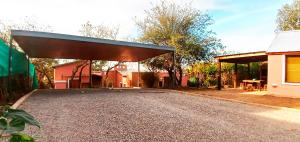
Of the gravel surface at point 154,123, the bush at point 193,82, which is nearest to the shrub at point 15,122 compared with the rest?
the gravel surface at point 154,123

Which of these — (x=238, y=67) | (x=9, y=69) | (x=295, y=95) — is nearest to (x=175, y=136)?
(x=9, y=69)

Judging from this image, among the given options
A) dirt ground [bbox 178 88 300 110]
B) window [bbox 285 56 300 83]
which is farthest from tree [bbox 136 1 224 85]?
window [bbox 285 56 300 83]

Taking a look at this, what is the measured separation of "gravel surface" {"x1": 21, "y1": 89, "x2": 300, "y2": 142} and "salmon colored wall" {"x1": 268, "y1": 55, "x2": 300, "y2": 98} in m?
5.21

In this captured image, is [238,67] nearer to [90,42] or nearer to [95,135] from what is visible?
[90,42]

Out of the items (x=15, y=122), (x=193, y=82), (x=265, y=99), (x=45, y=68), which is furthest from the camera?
(x=45, y=68)

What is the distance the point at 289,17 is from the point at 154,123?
2851cm

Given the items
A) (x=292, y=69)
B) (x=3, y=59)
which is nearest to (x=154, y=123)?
(x=3, y=59)

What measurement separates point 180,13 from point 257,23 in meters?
8.79

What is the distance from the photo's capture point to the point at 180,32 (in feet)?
80.5

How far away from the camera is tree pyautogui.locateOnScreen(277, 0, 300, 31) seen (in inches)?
1208

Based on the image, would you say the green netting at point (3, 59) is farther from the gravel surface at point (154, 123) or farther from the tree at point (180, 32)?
the tree at point (180, 32)

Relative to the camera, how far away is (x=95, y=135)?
6.12m

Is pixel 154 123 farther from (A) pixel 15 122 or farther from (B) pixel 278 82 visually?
(B) pixel 278 82

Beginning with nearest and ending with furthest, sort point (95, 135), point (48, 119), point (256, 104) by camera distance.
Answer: point (95, 135) → point (48, 119) → point (256, 104)
